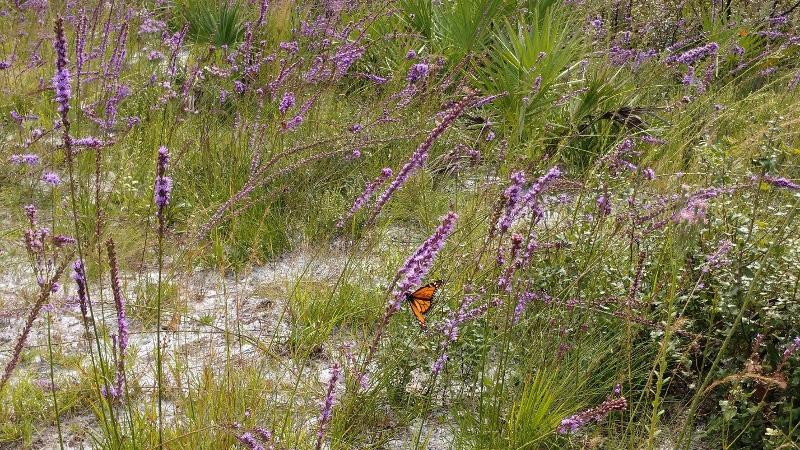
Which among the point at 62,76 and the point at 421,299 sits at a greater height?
the point at 62,76

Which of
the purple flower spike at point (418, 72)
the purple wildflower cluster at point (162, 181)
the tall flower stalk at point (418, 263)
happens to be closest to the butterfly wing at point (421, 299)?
the tall flower stalk at point (418, 263)

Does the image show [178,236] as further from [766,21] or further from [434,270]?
[766,21]

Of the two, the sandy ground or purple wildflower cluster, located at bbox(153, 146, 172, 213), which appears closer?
purple wildflower cluster, located at bbox(153, 146, 172, 213)

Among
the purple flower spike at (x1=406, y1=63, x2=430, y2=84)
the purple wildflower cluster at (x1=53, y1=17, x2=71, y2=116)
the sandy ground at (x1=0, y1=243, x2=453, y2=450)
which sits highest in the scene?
the purple wildflower cluster at (x1=53, y1=17, x2=71, y2=116)

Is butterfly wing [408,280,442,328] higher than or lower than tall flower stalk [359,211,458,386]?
lower

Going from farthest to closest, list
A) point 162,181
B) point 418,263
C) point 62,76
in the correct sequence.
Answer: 1. point 418,263
2. point 62,76
3. point 162,181

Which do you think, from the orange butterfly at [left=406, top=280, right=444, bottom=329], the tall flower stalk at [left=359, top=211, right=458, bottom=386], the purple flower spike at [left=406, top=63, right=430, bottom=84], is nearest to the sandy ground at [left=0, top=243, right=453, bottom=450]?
the orange butterfly at [left=406, top=280, right=444, bottom=329]

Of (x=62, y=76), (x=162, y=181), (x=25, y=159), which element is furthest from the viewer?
(x=25, y=159)

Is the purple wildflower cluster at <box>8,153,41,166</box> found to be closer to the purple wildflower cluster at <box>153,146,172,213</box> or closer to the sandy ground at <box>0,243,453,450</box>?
the sandy ground at <box>0,243,453,450</box>

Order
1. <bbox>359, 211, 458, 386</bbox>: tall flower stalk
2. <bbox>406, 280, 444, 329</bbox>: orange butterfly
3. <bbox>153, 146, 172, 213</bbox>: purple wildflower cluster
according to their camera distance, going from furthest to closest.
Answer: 1. <bbox>406, 280, 444, 329</bbox>: orange butterfly
2. <bbox>359, 211, 458, 386</bbox>: tall flower stalk
3. <bbox>153, 146, 172, 213</bbox>: purple wildflower cluster

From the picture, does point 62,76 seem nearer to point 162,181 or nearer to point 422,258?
point 162,181

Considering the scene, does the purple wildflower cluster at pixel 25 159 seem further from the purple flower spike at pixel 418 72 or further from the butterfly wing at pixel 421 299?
the butterfly wing at pixel 421 299

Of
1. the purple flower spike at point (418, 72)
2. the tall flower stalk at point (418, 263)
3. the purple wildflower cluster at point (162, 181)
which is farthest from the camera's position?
the purple flower spike at point (418, 72)

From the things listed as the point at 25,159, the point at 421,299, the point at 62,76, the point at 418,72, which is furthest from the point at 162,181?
the point at 418,72
